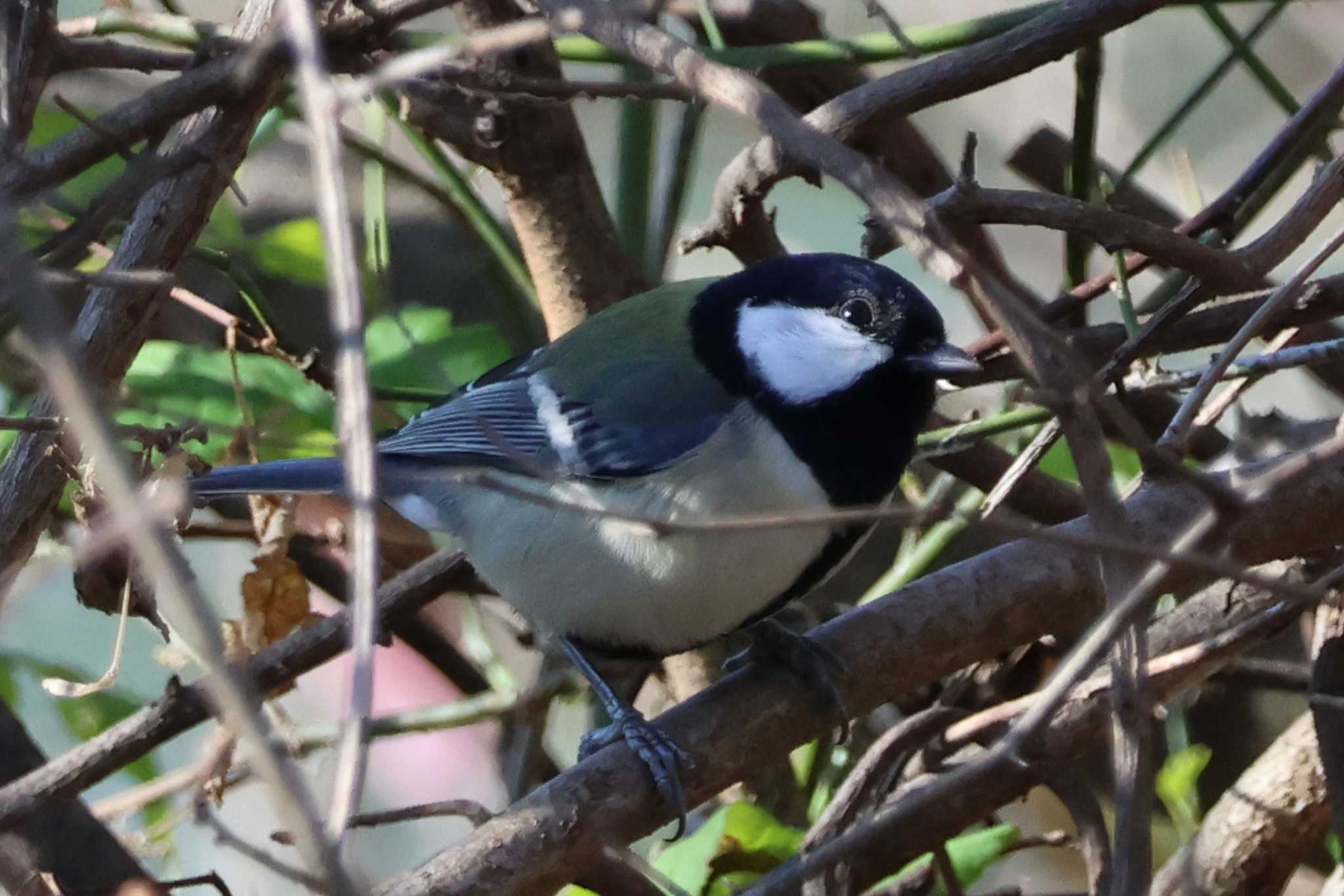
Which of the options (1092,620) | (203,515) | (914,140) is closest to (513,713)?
(203,515)

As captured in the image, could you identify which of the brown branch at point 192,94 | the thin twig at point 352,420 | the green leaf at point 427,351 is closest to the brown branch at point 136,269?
the brown branch at point 192,94

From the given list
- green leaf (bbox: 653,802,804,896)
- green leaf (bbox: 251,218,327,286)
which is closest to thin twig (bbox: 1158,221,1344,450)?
green leaf (bbox: 653,802,804,896)

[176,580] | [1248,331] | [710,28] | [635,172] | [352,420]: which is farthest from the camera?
[635,172]

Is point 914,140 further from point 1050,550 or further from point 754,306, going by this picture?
point 1050,550

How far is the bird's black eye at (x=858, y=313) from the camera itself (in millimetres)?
1139

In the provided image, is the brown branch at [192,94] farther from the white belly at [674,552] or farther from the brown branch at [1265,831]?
the brown branch at [1265,831]

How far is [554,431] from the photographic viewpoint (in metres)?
1.27

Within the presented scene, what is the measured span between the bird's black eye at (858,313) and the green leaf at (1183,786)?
1.54ft

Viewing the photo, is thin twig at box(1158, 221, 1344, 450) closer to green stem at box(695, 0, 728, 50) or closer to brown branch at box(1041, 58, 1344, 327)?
brown branch at box(1041, 58, 1344, 327)

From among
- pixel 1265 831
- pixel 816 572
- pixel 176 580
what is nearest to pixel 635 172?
pixel 816 572

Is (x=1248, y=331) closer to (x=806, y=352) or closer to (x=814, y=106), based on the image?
(x=806, y=352)

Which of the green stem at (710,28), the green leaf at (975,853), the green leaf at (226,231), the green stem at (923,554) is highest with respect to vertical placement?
the green stem at (710,28)

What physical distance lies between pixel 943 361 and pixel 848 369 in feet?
0.27

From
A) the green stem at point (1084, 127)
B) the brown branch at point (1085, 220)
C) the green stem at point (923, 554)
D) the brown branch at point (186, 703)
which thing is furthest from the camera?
the green stem at point (923, 554)
